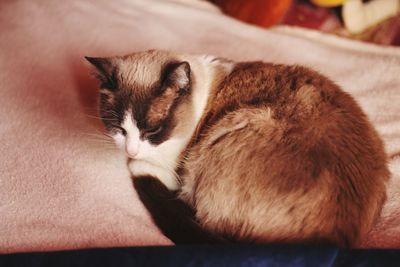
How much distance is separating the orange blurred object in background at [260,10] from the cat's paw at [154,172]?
3.26 ft

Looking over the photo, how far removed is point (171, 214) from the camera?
3.57 ft

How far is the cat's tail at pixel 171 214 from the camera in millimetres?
1041

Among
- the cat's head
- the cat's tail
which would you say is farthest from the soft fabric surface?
the cat's head

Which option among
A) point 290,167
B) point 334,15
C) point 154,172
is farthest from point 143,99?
point 334,15

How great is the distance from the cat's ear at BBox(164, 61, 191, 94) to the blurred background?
34.9 inches

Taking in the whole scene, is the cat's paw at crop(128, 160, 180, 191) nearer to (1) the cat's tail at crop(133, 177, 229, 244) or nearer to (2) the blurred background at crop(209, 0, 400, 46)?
Answer: (1) the cat's tail at crop(133, 177, 229, 244)

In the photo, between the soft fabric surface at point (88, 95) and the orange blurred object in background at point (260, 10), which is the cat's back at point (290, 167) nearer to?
the soft fabric surface at point (88, 95)

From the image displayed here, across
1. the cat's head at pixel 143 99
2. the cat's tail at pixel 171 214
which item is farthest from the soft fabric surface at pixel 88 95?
the cat's head at pixel 143 99

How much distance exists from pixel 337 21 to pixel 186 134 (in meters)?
1.17

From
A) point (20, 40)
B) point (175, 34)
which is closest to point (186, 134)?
point (175, 34)

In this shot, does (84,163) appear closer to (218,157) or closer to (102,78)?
(102,78)

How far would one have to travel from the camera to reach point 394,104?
155cm

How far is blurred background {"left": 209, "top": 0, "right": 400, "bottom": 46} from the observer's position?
Result: 1916 mm

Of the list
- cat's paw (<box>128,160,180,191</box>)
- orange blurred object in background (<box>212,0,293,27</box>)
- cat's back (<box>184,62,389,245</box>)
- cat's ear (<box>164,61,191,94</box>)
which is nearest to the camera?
cat's back (<box>184,62,389,245</box>)
